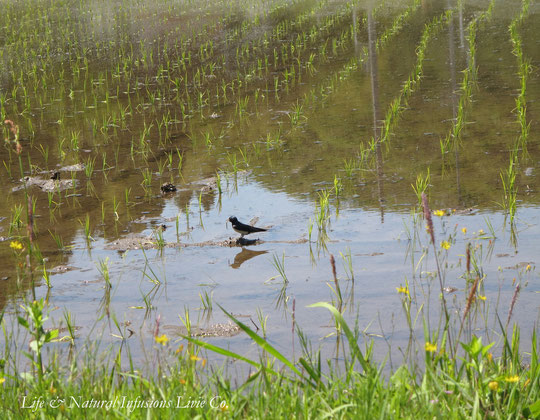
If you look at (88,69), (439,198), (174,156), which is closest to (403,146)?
(439,198)

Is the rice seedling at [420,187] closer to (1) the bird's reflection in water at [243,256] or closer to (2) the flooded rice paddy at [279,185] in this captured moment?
(2) the flooded rice paddy at [279,185]

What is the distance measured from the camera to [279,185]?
609cm

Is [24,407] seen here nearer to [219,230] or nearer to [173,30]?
[219,230]

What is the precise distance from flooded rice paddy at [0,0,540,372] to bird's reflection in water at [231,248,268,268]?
17 mm

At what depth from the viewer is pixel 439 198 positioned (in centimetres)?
539

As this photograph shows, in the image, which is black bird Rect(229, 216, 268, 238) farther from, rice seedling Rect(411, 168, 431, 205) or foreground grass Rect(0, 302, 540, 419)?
foreground grass Rect(0, 302, 540, 419)

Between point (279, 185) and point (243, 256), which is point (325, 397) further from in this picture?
point (279, 185)

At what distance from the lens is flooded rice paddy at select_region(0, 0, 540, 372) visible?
11.9ft

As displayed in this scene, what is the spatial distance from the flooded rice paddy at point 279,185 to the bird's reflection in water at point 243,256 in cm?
2

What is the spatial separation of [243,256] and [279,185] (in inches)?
64.5

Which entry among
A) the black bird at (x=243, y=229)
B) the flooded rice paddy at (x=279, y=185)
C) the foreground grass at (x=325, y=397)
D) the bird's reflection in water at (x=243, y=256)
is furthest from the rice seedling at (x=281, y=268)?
the foreground grass at (x=325, y=397)

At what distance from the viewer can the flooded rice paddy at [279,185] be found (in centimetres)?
362

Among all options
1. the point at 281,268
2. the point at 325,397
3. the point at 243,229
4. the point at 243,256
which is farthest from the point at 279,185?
the point at 325,397

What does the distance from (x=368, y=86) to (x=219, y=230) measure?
553 cm
